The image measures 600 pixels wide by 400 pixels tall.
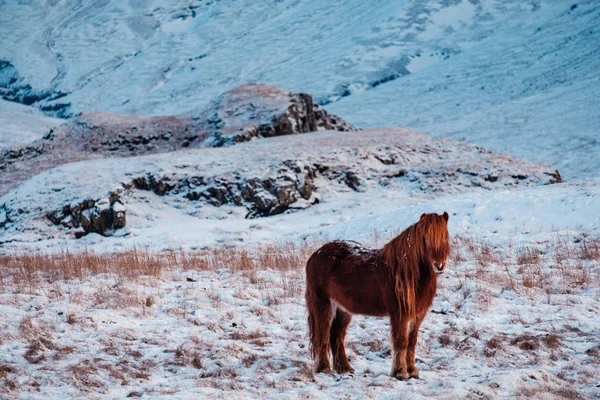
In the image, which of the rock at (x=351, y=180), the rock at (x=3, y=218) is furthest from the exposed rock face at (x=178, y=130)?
the rock at (x=351, y=180)

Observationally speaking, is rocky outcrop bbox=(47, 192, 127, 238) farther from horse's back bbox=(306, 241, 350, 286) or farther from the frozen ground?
horse's back bbox=(306, 241, 350, 286)

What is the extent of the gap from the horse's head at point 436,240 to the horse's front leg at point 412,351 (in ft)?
2.63

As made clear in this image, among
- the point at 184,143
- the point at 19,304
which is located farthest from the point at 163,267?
the point at 184,143

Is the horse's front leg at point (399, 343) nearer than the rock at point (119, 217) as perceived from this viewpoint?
Yes

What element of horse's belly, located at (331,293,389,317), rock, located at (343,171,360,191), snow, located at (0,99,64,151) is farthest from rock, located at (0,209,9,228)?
snow, located at (0,99,64,151)

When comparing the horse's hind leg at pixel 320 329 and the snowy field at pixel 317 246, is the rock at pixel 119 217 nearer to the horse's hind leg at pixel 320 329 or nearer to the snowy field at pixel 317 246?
the snowy field at pixel 317 246

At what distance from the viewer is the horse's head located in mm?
5938

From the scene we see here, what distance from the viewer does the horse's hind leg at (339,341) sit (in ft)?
22.3

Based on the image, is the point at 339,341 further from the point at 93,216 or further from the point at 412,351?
the point at 93,216

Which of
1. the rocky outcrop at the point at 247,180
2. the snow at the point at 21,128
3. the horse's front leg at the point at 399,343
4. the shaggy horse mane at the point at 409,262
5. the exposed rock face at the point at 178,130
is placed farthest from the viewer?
the snow at the point at 21,128

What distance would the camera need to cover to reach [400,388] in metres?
6.04

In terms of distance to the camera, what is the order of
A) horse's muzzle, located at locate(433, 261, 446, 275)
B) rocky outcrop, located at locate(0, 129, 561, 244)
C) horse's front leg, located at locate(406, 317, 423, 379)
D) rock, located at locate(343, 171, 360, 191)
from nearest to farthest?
horse's muzzle, located at locate(433, 261, 446, 275) → horse's front leg, located at locate(406, 317, 423, 379) → rocky outcrop, located at locate(0, 129, 561, 244) → rock, located at locate(343, 171, 360, 191)

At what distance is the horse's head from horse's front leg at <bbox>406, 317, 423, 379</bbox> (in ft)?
2.63

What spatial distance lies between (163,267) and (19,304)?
4174 millimetres
